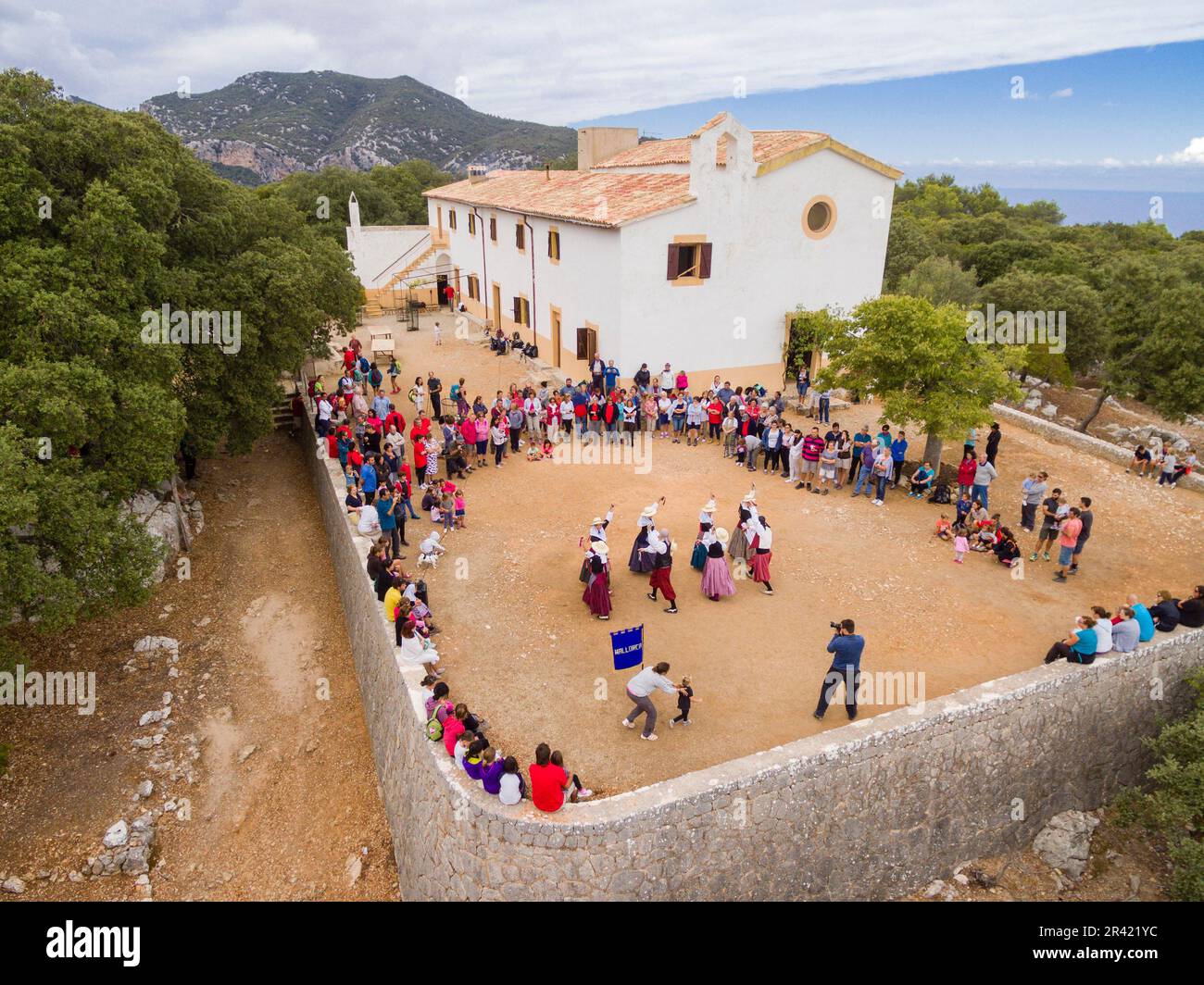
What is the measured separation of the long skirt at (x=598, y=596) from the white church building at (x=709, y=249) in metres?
11.8

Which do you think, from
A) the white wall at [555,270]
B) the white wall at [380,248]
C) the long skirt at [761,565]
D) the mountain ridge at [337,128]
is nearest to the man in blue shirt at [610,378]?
the white wall at [555,270]

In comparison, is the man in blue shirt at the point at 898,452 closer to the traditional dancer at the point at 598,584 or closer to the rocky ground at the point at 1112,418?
the traditional dancer at the point at 598,584

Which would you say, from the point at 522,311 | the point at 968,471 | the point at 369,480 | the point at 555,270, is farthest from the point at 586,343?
the point at 968,471

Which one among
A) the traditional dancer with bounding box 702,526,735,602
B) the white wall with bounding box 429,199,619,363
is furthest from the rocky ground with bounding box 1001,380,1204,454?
the traditional dancer with bounding box 702,526,735,602

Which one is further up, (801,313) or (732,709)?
(801,313)

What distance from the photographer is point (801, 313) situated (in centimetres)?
2458

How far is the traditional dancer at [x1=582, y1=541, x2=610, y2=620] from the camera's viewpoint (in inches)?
496

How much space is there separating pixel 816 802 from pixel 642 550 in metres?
5.46

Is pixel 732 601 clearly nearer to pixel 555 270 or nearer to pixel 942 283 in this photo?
pixel 555 270

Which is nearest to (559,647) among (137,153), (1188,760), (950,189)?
(1188,760)

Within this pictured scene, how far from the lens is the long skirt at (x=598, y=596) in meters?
12.6

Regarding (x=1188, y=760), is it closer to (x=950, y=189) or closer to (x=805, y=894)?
(x=805, y=894)

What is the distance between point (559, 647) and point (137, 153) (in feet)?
44.7

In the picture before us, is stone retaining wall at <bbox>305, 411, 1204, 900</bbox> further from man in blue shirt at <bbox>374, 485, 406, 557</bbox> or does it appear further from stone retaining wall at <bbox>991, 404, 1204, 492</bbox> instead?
stone retaining wall at <bbox>991, 404, 1204, 492</bbox>
